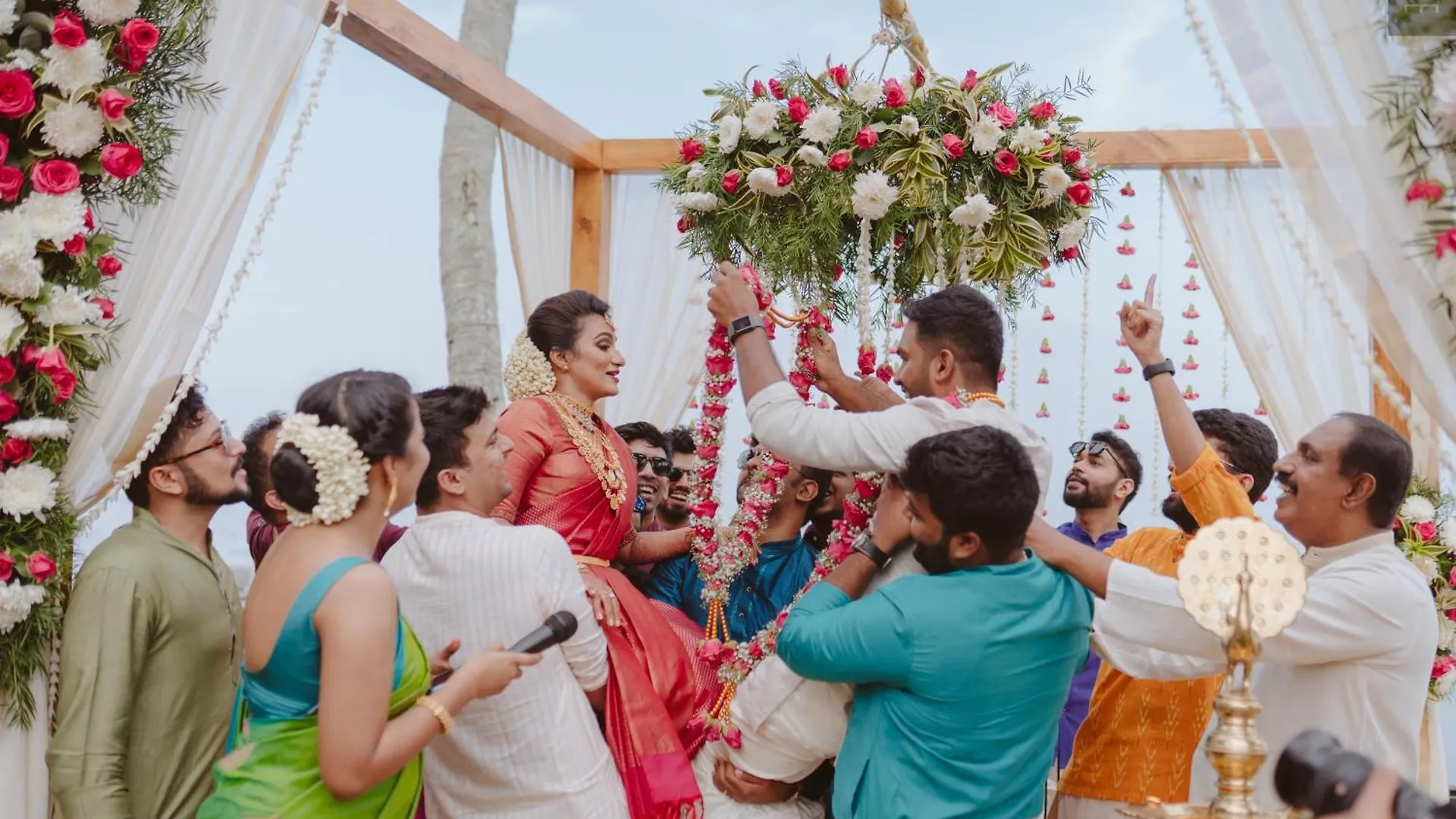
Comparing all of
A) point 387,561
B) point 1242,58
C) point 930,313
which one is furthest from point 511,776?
point 1242,58

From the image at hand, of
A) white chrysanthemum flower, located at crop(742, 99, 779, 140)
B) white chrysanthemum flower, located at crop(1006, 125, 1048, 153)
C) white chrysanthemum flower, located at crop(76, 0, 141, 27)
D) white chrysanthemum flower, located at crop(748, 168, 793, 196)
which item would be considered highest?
white chrysanthemum flower, located at crop(76, 0, 141, 27)

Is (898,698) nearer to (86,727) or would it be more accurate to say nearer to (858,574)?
(858,574)

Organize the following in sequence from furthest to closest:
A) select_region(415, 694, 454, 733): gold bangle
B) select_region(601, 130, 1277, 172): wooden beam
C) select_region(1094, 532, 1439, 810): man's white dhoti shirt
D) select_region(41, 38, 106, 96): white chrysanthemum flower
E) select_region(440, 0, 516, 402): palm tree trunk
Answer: select_region(440, 0, 516, 402): palm tree trunk
select_region(601, 130, 1277, 172): wooden beam
select_region(41, 38, 106, 96): white chrysanthemum flower
select_region(1094, 532, 1439, 810): man's white dhoti shirt
select_region(415, 694, 454, 733): gold bangle

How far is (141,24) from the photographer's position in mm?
3055

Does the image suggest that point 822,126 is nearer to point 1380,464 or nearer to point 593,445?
point 593,445

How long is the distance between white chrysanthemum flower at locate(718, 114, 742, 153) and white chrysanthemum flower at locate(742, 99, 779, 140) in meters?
0.03

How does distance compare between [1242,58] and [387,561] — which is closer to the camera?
[1242,58]

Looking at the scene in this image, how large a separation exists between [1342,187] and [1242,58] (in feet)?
1.19

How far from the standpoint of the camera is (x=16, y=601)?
288 centimetres

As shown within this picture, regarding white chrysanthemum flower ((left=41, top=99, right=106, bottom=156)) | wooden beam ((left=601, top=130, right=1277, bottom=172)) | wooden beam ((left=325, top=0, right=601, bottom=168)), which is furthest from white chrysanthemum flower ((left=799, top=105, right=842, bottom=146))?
wooden beam ((left=601, top=130, right=1277, bottom=172))

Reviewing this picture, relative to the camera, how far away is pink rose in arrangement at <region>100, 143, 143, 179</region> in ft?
9.89

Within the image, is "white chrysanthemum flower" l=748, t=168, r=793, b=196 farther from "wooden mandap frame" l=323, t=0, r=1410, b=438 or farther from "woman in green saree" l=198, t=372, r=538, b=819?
"wooden mandap frame" l=323, t=0, r=1410, b=438

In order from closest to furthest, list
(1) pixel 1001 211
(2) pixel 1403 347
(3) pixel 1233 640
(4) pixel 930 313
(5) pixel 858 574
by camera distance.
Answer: (3) pixel 1233 640 < (2) pixel 1403 347 < (5) pixel 858 574 < (4) pixel 930 313 < (1) pixel 1001 211

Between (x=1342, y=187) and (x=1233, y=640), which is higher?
(x=1342, y=187)
